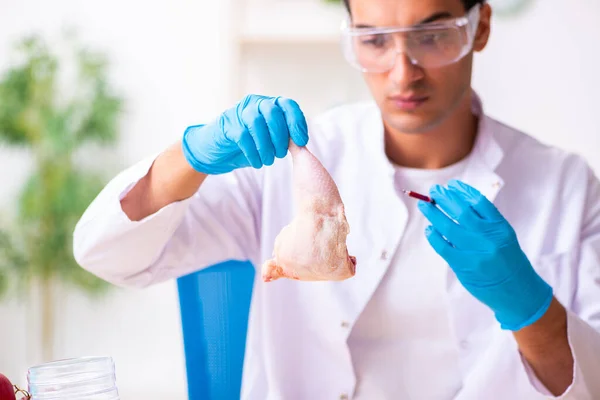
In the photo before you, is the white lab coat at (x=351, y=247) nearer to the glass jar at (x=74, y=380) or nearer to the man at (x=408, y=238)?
the man at (x=408, y=238)

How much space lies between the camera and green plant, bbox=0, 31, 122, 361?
11.4 ft

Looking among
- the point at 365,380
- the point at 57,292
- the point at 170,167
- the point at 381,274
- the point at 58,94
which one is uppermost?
the point at 58,94

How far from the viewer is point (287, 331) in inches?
66.6

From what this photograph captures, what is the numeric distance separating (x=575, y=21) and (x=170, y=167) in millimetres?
2567

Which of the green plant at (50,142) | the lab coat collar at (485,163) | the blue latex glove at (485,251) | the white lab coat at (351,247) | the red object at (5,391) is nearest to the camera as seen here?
the red object at (5,391)

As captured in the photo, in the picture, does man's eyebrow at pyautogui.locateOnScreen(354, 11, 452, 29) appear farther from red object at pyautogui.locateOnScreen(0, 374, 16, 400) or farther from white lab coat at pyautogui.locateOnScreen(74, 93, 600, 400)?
red object at pyautogui.locateOnScreen(0, 374, 16, 400)

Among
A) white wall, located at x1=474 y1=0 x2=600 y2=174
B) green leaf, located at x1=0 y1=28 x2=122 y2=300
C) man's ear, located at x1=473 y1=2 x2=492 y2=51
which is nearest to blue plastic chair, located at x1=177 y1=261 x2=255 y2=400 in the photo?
man's ear, located at x1=473 y1=2 x2=492 y2=51

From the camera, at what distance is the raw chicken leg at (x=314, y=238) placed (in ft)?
3.78

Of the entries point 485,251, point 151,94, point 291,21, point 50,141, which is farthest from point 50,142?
point 485,251

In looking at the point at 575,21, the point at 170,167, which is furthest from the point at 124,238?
the point at 575,21

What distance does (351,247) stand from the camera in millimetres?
1689

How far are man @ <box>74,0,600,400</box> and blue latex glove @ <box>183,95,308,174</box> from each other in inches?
0.4

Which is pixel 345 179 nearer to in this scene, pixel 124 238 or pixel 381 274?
pixel 381 274

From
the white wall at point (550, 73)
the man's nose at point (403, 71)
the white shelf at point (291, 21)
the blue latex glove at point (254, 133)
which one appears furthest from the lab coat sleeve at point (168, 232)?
the white wall at point (550, 73)
